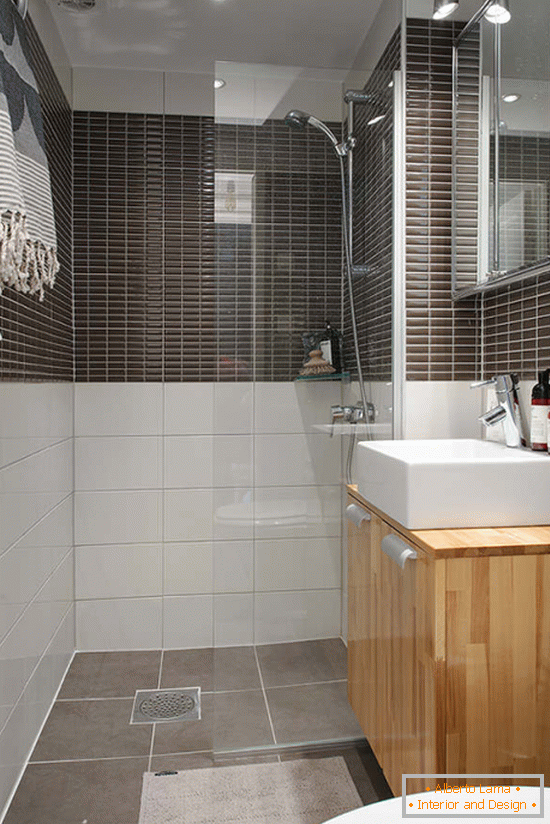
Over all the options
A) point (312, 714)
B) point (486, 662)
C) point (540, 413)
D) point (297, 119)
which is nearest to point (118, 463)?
point (312, 714)

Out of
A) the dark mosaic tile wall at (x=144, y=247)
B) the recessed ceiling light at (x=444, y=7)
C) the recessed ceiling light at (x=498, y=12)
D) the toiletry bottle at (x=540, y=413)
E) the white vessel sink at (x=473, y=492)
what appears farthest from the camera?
the dark mosaic tile wall at (x=144, y=247)

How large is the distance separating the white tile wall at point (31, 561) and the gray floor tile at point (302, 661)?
0.77 meters

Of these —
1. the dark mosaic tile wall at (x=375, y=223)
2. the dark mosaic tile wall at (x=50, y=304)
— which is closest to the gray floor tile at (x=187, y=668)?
the dark mosaic tile wall at (x=50, y=304)

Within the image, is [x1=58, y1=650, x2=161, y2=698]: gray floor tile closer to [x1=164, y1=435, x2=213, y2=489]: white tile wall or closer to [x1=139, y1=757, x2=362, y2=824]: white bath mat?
[x1=139, y1=757, x2=362, y2=824]: white bath mat

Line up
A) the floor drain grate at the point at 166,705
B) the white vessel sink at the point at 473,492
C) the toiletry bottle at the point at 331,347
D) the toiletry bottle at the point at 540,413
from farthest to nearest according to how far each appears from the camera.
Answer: the floor drain grate at the point at 166,705 → the toiletry bottle at the point at 331,347 → the toiletry bottle at the point at 540,413 → the white vessel sink at the point at 473,492

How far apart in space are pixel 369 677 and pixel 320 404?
0.89 m

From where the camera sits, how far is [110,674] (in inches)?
109

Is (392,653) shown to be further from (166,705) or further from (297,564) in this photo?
(166,705)

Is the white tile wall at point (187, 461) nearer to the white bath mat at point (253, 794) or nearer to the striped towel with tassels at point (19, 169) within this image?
the white bath mat at point (253, 794)

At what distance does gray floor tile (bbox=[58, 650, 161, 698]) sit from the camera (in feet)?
8.61

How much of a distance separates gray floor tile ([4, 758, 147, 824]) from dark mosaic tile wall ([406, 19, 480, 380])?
1531mm

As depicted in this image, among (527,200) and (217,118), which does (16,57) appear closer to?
(217,118)

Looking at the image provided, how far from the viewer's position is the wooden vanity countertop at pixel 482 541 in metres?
1.34

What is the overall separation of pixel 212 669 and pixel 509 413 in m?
1.71
